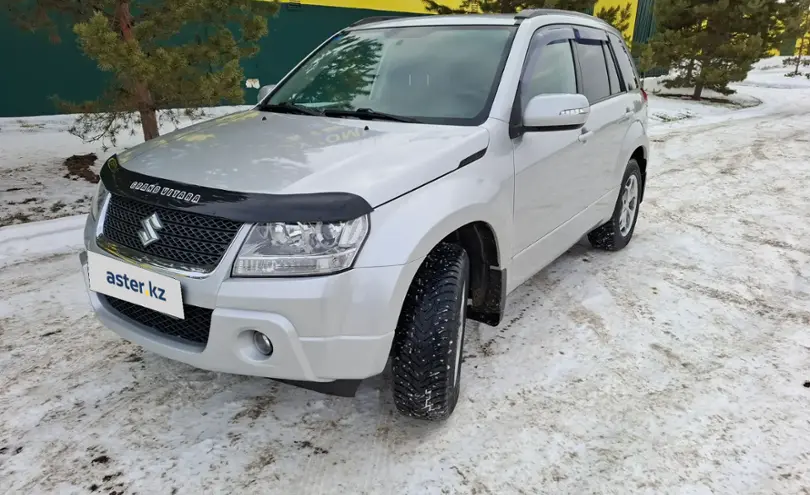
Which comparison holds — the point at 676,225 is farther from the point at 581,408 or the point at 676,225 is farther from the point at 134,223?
the point at 134,223

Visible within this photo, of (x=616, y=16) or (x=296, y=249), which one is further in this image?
(x=616, y=16)

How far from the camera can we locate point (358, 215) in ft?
6.58

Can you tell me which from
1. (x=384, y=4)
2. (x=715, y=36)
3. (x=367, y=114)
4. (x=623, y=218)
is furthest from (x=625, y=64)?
(x=715, y=36)

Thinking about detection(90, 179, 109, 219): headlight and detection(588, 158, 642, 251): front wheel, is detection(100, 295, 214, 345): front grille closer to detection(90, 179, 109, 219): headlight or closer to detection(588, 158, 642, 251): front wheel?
detection(90, 179, 109, 219): headlight

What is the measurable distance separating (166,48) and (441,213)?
413 centimetres

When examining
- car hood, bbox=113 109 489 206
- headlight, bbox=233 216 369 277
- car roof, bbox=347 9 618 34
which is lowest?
headlight, bbox=233 216 369 277

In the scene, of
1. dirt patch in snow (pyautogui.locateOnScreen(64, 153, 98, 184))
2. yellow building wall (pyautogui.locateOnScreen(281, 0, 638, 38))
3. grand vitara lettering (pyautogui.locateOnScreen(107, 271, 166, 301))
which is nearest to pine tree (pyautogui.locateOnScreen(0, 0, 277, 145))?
dirt patch in snow (pyautogui.locateOnScreen(64, 153, 98, 184))

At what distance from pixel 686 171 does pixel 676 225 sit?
8.37 feet

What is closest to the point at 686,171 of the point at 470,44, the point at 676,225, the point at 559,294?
the point at 676,225

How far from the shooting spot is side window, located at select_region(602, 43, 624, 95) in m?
4.14

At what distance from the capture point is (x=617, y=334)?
3340 millimetres

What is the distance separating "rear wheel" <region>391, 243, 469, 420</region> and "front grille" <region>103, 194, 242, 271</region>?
0.75m

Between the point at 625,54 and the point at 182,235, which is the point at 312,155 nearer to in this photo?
the point at 182,235

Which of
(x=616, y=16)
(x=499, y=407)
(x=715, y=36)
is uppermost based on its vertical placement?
(x=616, y=16)
